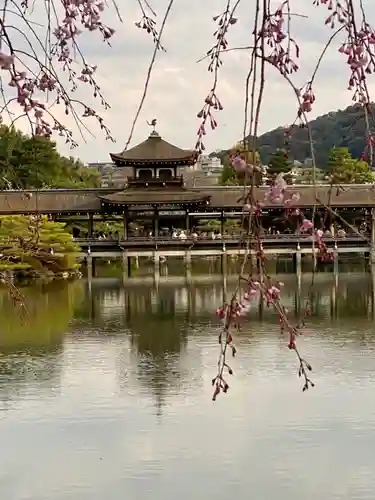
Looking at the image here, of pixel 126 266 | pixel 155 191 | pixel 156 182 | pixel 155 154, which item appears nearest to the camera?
pixel 126 266

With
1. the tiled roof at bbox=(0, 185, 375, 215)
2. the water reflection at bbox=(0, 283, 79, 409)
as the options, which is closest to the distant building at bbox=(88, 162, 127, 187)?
the tiled roof at bbox=(0, 185, 375, 215)

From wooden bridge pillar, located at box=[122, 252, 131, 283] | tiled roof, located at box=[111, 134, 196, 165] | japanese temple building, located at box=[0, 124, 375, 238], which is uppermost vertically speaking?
tiled roof, located at box=[111, 134, 196, 165]

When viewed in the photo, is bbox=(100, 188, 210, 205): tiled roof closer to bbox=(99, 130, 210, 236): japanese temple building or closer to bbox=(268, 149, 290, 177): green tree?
bbox=(99, 130, 210, 236): japanese temple building

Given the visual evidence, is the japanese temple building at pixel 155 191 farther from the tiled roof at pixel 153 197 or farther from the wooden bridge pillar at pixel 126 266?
the wooden bridge pillar at pixel 126 266

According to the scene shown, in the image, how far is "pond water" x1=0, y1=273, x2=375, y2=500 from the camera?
466 cm

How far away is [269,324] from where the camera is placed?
10.4 metres

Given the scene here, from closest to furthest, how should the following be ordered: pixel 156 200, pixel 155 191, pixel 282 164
Answer: 1. pixel 282 164
2. pixel 156 200
3. pixel 155 191

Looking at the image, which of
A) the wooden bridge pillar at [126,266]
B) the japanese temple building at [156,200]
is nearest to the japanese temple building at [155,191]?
the japanese temple building at [156,200]

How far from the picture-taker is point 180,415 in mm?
5855

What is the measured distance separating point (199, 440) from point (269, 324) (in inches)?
205

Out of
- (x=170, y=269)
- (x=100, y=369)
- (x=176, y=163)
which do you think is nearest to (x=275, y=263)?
(x=170, y=269)

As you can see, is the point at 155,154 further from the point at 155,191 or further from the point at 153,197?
the point at 153,197

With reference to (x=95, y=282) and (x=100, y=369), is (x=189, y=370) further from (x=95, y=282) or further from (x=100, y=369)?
(x=95, y=282)

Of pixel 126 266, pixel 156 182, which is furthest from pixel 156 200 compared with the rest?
pixel 126 266
